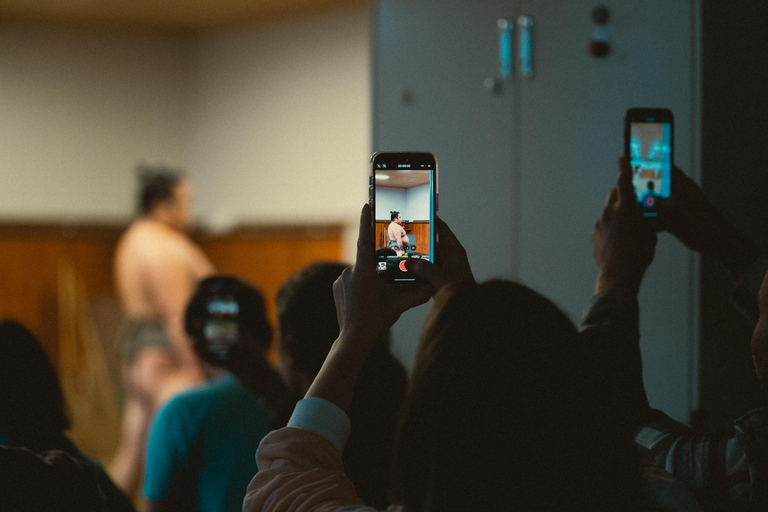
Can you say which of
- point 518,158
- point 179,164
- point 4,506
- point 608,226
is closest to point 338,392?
point 4,506

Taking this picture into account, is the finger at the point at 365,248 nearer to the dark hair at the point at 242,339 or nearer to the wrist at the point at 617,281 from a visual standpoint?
the wrist at the point at 617,281

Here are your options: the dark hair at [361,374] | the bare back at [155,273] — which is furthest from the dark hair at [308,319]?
the bare back at [155,273]

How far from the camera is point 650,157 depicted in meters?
1.08

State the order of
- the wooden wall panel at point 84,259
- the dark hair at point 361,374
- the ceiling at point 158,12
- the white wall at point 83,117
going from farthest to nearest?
the white wall at point 83,117 < the wooden wall panel at point 84,259 < the ceiling at point 158,12 < the dark hair at point 361,374

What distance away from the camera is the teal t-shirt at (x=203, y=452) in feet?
4.23

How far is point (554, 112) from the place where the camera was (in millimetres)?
1618

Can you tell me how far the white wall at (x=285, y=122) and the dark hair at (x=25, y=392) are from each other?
9.52 feet

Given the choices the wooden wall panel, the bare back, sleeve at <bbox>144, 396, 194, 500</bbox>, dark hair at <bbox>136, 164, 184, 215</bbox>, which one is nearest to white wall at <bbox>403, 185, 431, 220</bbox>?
sleeve at <bbox>144, 396, 194, 500</bbox>

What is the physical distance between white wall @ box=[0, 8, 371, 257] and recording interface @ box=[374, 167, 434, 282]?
314cm

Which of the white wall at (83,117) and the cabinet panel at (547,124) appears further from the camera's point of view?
the white wall at (83,117)

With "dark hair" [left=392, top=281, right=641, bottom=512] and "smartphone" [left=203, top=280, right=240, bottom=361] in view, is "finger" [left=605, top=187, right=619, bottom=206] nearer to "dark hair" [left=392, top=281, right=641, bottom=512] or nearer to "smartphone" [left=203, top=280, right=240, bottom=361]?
"dark hair" [left=392, top=281, right=641, bottom=512]

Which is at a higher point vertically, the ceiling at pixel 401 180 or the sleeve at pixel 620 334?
the ceiling at pixel 401 180

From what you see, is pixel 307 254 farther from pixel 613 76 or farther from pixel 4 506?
pixel 4 506

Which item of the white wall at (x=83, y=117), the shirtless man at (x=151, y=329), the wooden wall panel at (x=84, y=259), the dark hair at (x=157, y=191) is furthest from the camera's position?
the white wall at (x=83, y=117)
